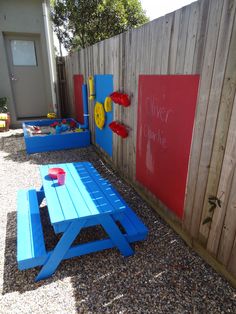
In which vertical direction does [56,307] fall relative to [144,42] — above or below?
below

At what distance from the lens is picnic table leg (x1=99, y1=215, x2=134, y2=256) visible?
2082 mm

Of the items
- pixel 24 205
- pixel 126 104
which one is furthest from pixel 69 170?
pixel 126 104

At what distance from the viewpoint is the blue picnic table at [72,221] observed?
195 centimetres

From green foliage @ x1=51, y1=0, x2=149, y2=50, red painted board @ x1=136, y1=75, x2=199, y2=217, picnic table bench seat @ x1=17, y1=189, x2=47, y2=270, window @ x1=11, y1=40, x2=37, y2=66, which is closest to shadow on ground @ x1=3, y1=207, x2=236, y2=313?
picnic table bench seat @ x1=17, y1=189, x2=47, y2=270

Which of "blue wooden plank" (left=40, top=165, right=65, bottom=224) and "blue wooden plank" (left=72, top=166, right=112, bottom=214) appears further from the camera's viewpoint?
"blue wooden plank" (left=72, top=166, right=112, bottom=214)

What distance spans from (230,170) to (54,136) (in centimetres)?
429

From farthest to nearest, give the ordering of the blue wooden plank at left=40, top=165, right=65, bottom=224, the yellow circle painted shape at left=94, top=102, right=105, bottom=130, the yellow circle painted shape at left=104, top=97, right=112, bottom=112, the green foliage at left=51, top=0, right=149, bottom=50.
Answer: the green foliage at left=51, top=0, right=149, bottom=50 < the yellow circle painted shape at left=94, top=102, right=105, bottom=130 < the yellow circle painted shape at left=104, top=97, right=112, bottom=112 < the blue wooden plank at left=40, top=165, right=65, bottom=224

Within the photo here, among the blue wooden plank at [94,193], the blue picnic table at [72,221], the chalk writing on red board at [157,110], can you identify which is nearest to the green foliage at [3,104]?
the blue picnic table at [72,221]

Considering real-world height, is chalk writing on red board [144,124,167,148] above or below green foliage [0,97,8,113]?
above

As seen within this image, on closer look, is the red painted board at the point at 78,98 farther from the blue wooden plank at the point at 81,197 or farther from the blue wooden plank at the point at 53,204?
the blue wooden plank at the point at 53,204

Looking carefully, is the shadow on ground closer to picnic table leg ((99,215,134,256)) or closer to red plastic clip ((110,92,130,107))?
picnic table leg ((99,215,134,256))

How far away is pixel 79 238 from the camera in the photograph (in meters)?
2.53

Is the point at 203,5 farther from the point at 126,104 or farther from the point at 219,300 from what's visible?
the point at 219,300

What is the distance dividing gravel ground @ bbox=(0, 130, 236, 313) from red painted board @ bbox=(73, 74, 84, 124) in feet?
13.5
